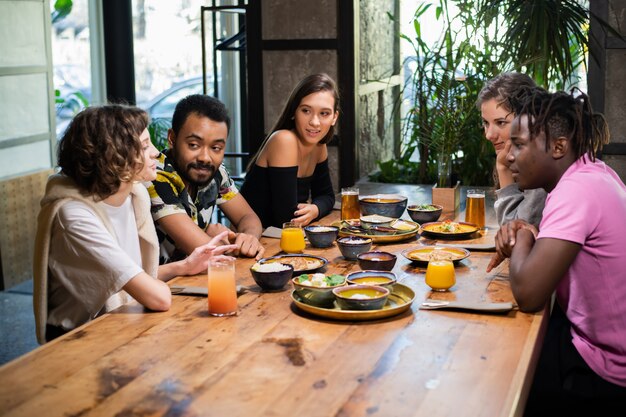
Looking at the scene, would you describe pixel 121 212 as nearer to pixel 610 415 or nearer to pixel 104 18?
pixel 610 415

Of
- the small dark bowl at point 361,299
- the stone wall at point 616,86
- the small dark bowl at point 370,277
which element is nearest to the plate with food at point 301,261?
the small dark bowl at point 370,277

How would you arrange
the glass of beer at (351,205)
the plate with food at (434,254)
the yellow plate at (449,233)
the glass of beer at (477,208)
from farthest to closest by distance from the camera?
the glass of beer at (351,205)
the glass of beer at (477,208)
the yellow plate at (449,233)
the plate with food at (434,254)

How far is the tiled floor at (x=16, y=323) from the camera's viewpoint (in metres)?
4.29

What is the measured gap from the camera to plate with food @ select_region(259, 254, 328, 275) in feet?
8.44

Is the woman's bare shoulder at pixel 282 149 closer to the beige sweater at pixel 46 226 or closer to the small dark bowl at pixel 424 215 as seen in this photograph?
the small dark bowl at pixel 424 215

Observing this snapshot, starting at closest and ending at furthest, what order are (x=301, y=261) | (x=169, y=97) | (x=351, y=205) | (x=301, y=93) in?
(x=301, y=261)
(x=351, y=205)
(x=301, y=93)
(x=169, y=97)

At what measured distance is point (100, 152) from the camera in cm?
239

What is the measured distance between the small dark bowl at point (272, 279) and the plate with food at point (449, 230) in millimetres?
842

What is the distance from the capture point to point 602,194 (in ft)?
7.25

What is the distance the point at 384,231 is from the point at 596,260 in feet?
3.28

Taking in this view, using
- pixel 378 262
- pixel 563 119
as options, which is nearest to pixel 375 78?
pixel 378 262

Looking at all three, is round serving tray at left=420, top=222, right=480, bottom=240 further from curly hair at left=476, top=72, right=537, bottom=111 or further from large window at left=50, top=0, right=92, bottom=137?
large window at left=50, top=0, right=92, bottom=137

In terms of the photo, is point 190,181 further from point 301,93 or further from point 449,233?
point 449,233

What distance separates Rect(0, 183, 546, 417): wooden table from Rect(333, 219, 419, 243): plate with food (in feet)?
2.37
